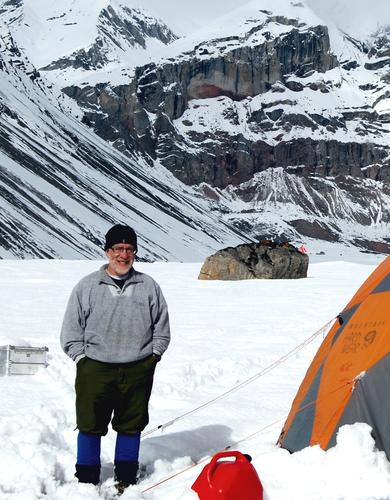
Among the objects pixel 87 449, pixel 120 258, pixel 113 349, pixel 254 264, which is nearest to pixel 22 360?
pixel 87 449

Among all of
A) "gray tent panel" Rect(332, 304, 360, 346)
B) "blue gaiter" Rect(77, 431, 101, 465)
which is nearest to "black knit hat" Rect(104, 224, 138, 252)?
"blue gaiter" Rect(77, 431, 101, 465)

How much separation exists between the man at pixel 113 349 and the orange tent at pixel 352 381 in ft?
4.73

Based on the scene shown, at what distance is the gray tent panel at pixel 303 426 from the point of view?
5574mm

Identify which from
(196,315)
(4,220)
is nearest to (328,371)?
(196,315)

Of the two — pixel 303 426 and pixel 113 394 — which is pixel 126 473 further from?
pixel 303 426

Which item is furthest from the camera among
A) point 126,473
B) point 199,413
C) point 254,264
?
point 254,264

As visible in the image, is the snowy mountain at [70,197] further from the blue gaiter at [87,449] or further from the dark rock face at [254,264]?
the blue gaiter at [87,449]

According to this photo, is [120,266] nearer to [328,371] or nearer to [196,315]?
[328,371]

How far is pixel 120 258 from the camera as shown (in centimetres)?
529

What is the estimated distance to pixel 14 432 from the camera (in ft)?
19.9

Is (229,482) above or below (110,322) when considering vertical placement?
below

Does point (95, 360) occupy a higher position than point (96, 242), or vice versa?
point (95, 360)

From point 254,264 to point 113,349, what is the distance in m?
21.0

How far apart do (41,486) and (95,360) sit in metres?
1.09
